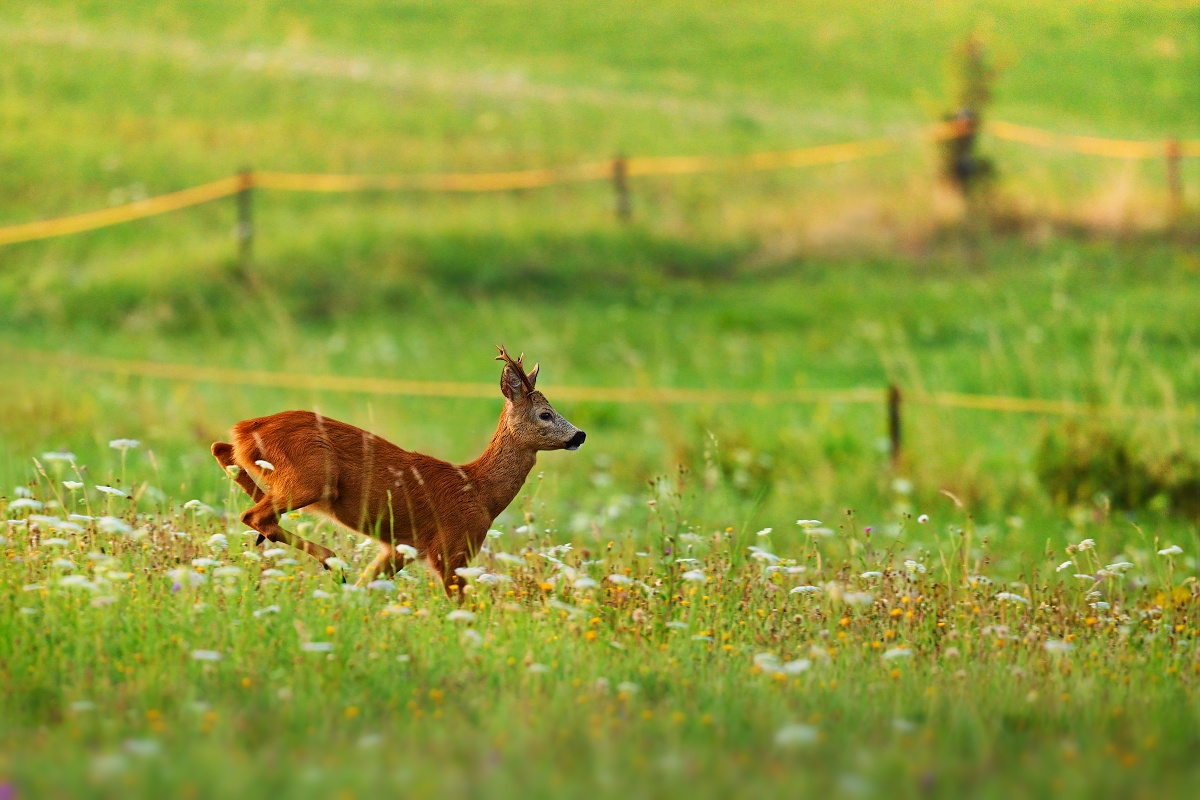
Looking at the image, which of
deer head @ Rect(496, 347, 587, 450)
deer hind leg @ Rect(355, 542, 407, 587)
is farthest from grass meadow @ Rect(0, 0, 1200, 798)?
deer head @ Rect(496, 347, 587, 450)

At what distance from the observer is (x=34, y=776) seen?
10.2 ft

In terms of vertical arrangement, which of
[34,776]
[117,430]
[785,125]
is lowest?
[117,430]

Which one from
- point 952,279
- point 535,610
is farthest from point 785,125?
point 535,610

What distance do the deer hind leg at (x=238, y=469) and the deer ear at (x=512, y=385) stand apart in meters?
0.89

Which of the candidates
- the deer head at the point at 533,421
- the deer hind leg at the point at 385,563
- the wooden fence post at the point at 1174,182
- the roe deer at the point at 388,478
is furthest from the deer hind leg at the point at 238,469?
the wooden fence post at the point at 1174,182

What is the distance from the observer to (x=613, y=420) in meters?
12.3

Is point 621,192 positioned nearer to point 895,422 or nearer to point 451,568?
point 895,422

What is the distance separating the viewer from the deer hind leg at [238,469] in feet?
16.6

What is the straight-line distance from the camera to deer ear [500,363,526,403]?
5066 mm

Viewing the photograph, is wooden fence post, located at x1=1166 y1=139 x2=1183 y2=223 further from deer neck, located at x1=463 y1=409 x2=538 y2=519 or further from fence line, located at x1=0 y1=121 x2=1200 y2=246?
deer neck, located at x1=463 y1=409 x2=538 y2=519

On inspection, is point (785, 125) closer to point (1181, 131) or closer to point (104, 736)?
point (1181, 131)

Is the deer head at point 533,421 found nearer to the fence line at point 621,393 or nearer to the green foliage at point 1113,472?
the fence line at point 621,393

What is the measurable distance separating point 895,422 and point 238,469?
19.7ft

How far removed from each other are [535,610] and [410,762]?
1950mm
